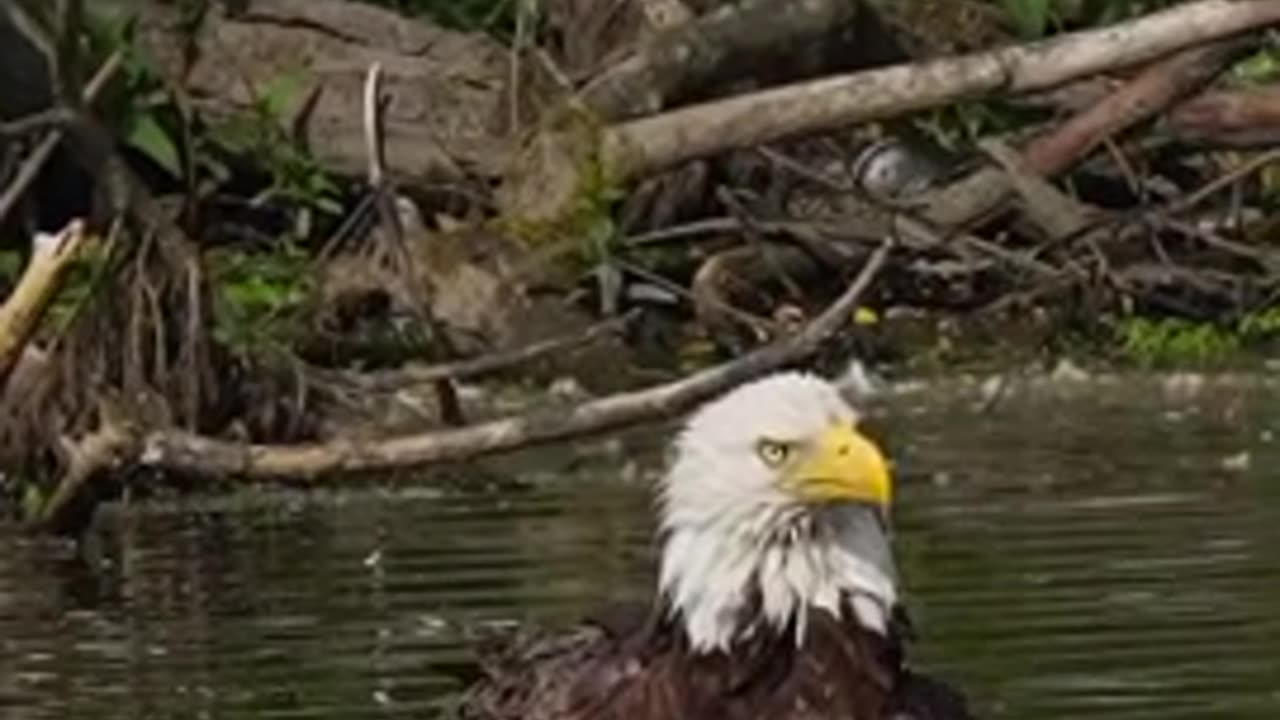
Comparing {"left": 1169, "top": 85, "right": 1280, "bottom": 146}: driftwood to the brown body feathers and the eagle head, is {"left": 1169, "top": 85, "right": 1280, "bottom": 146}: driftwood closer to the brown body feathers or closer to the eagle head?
the eagle head

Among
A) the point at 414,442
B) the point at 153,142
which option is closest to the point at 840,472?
the point at 414,442

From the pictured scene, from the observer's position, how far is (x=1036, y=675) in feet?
35.5

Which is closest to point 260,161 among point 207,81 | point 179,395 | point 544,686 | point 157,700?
point 207,81

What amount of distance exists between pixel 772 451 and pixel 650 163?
9085mm

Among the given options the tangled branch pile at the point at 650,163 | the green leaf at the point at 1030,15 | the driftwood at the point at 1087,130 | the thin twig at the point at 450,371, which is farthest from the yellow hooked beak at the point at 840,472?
the green leaf at the point at 1030,15

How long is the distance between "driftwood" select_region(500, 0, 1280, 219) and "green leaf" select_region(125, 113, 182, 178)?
53.7 inches

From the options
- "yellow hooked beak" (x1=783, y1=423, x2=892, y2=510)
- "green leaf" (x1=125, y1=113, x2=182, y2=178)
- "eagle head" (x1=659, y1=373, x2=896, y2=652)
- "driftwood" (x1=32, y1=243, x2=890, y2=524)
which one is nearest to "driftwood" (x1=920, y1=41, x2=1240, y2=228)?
"green leaf" (x1=125, y1=113, x2=182, y2=178)

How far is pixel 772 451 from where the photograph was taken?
8734 mm

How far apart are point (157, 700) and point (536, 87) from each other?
8.00 meters

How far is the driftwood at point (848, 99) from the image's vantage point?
16.3 meters

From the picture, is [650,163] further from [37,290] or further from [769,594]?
[769,594]

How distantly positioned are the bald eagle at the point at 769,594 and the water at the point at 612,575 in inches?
63.2

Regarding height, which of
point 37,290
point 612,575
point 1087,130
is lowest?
point 612,575

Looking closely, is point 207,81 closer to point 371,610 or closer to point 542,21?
point 542,21
